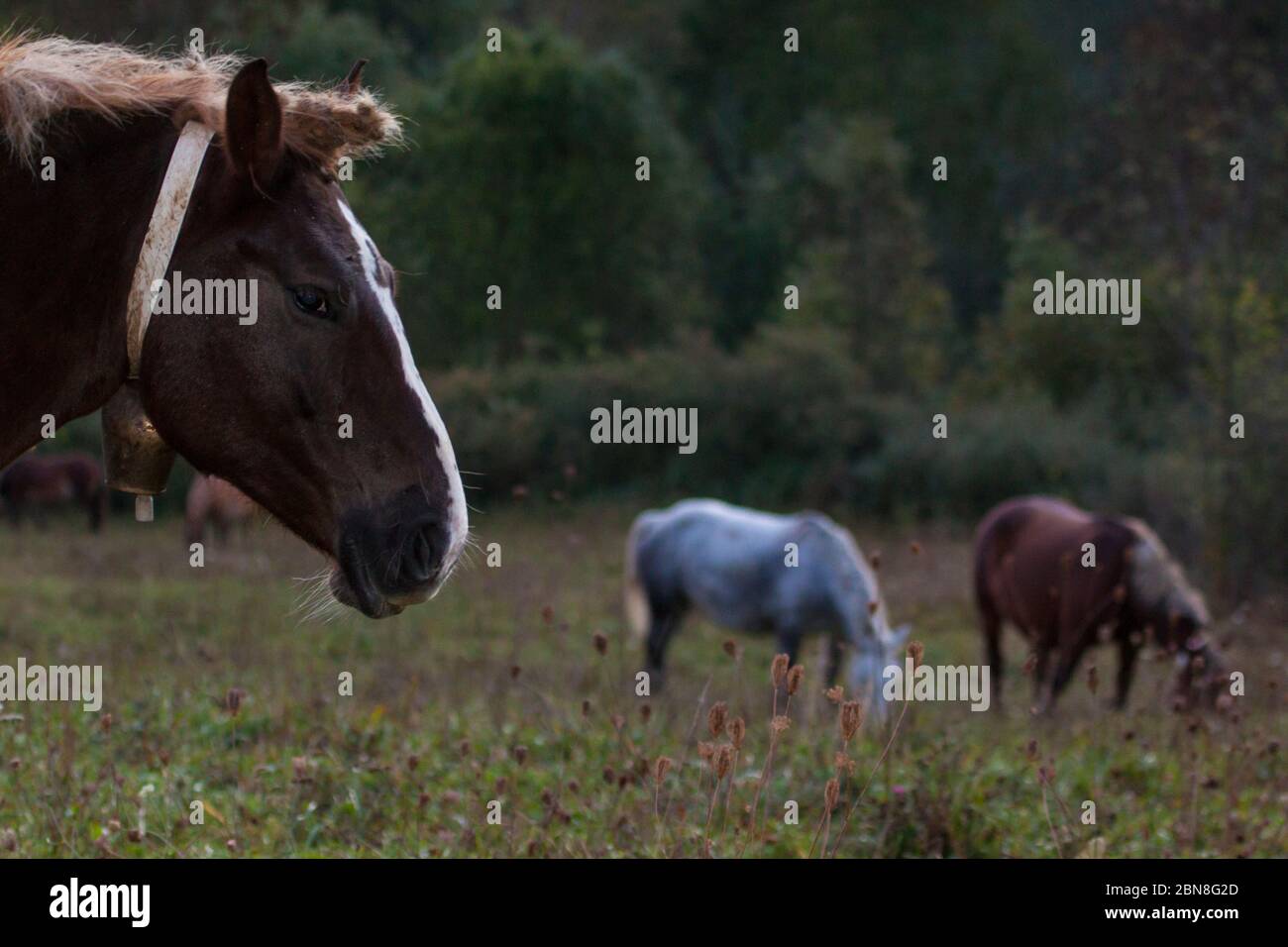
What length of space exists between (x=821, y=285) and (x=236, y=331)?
27632 mm

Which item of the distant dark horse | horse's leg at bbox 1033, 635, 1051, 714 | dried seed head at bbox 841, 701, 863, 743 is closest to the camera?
dried seed head at bbox 841, 701, 863, 743

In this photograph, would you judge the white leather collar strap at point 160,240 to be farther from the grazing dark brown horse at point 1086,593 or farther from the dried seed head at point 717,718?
the grazing dark brown horse at point 1086,593

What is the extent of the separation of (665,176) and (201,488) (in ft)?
48.3

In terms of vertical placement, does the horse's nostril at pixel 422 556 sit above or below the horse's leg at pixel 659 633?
above

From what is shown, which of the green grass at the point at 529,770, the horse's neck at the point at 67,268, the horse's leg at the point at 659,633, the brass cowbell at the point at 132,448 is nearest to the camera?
the horse's neck at the point at 67,268

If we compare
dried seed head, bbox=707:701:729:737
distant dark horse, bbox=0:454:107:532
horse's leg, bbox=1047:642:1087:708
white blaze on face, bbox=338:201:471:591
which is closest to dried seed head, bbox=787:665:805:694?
dried seed head, bbox=707:701:729:737

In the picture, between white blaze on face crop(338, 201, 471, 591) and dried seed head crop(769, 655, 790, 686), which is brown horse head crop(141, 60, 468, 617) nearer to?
white blaze on face crop(338, 201, 471, 591)

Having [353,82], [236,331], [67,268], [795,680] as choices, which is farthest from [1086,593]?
[67,268]

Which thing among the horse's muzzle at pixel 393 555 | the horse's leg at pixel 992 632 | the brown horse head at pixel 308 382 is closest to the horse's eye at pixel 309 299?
the brown horse head at pixel 308 382

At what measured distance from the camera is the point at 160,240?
2.53m

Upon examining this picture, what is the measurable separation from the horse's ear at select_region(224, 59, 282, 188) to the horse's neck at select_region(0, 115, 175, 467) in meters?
0.19

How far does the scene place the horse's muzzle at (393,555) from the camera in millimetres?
2490

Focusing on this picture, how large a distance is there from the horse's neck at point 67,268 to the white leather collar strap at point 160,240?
0.09ft

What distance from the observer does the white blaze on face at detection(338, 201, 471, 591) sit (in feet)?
8.23
